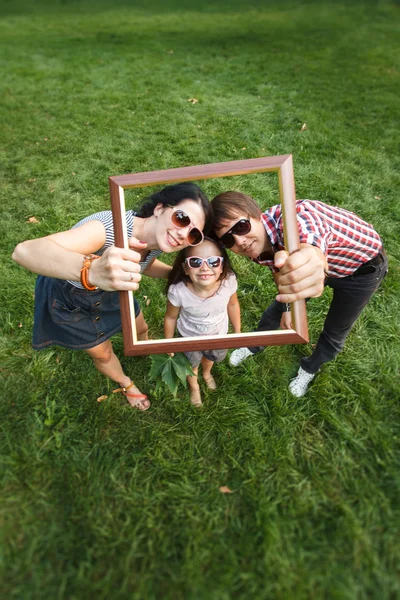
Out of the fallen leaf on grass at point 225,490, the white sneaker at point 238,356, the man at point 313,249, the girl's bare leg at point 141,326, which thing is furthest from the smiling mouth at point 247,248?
the fallen leaf on grass at point 225,490

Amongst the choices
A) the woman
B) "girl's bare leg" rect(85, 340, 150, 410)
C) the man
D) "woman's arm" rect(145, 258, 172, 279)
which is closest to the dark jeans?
the man

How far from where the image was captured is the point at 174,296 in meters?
2.16

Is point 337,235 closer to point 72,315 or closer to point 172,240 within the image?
point 172,240

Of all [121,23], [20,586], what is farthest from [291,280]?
[121,23]

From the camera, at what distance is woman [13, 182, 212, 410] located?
62.3 inches

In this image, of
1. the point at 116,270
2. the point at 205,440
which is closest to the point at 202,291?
the point at 116,270

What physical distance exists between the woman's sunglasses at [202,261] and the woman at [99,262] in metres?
0.14

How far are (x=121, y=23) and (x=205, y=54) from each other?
226 inches

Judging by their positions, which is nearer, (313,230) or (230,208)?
(313,230)

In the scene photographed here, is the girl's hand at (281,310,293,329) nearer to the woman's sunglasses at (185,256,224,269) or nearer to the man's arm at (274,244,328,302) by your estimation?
the man's arm at (274,244,328,302)

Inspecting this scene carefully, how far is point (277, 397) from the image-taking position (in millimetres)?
2650

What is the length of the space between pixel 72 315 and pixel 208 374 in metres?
1.20

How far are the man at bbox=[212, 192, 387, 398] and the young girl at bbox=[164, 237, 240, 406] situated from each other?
0.13 metres

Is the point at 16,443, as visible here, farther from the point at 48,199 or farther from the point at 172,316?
the point at 48,199
